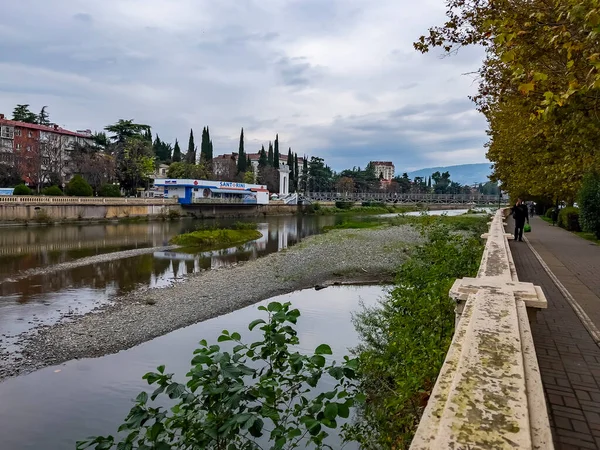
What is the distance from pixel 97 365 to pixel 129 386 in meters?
1.45

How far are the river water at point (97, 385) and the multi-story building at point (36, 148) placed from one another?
53.1m

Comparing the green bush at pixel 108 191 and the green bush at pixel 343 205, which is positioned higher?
the green bush at pixel 108 191

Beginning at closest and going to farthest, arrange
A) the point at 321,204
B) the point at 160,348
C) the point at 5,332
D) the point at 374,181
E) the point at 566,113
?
the point at 566,113
the point at 160,348
the point at 5,332
the point at 321,204
the point at 374,181

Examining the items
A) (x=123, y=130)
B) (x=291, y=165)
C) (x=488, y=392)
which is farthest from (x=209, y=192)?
(x=488, y=392)

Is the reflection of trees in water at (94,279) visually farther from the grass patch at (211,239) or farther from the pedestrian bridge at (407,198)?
the pedestrian bridge at (407,198)

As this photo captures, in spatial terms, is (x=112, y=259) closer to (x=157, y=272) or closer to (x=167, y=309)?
(x=157, y=272)

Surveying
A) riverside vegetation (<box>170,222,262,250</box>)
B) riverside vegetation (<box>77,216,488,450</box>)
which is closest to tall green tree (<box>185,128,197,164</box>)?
riverside vegetation (<box>170,222,262,250</box>)

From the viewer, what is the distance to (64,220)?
46844 millimetres

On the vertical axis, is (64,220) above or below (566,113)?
below

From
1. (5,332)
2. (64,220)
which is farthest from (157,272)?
(64,220)

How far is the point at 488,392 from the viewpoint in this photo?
7.54ft

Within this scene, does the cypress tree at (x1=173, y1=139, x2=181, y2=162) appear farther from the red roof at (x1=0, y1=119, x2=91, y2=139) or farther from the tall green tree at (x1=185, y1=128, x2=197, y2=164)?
the red roof at (x1=0, y1=119, x2=91, y2=139)

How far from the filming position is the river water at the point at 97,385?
23.5 feet

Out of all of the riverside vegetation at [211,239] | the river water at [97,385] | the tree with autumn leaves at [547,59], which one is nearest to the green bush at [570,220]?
the tree with autumn leaves at [547,59]
